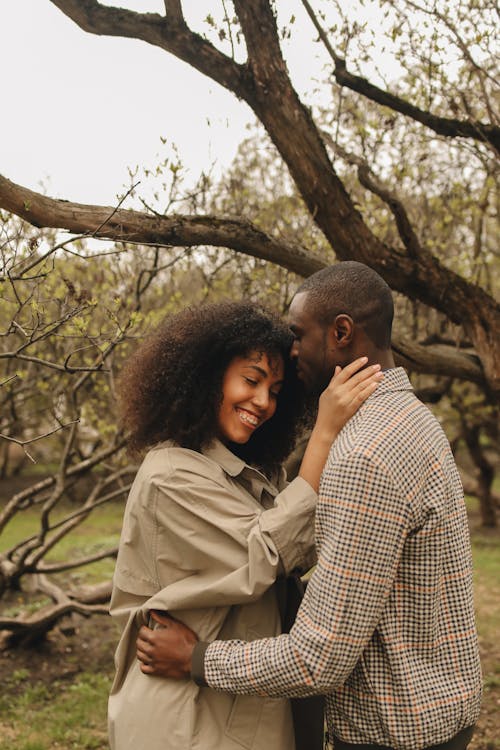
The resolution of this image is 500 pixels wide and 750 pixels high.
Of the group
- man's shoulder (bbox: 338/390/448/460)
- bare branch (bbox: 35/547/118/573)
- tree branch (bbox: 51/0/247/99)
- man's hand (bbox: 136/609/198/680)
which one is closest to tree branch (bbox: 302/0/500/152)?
tree branch (bbox: 51/0/247/99)

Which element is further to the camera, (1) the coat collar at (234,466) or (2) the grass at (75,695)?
(2) the grass at (75,695)

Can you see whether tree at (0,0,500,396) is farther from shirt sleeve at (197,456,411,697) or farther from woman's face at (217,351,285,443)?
shirt sleeve at (197,456,411,697)

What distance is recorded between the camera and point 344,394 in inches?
92.0

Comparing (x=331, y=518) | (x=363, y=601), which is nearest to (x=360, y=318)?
(x=331, y=518)

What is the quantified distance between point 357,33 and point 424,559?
4702 millimetres

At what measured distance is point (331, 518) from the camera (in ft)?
6.71

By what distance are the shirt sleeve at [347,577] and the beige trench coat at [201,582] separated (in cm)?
30

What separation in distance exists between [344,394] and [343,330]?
0.21 metres

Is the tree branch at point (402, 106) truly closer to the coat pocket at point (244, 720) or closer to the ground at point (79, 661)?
the coat pocket at point (244, 720)

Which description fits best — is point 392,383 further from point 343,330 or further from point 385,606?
point 385,606

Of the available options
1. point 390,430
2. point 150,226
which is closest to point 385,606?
point 390,430

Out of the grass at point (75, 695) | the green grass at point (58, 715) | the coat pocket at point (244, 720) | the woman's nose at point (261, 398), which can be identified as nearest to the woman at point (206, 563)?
the coat pocket at point (244, 720)

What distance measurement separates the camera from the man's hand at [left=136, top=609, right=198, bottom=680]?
235cm

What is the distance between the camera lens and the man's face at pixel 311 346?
247cm
